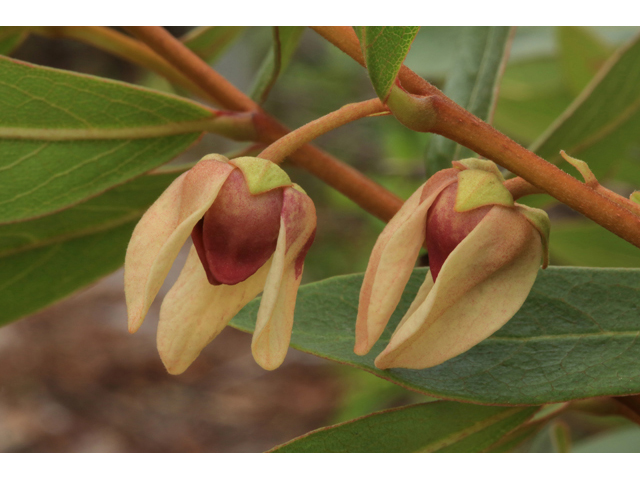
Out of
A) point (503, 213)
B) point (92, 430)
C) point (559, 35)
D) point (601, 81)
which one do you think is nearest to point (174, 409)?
point (92, 430)

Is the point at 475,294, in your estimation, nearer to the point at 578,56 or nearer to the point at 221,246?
the point at 221,246

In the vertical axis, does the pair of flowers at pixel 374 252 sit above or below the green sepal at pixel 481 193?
below

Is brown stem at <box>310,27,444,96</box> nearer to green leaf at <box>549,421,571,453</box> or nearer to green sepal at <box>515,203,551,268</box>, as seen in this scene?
green sepal at <box>515,203,551,268</box>

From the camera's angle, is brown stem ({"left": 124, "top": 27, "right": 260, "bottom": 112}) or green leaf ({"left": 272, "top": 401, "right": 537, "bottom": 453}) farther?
brown stem ({"left": 124, "top": 27, "right": 260, "bottom": 112})

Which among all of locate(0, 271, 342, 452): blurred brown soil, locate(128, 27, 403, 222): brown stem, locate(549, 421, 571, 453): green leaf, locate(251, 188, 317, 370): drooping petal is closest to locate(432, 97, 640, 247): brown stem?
locate(251, 188, 317, 370): drooping petal

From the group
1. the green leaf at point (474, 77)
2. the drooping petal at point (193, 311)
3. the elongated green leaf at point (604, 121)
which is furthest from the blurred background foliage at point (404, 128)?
the drooping petal at point (193, 311)

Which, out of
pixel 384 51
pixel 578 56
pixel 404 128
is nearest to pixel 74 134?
pixel 384 51

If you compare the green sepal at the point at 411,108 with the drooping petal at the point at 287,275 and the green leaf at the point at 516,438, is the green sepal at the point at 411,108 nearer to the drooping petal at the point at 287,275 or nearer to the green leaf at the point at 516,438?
the drooping petal at the point at 287,275

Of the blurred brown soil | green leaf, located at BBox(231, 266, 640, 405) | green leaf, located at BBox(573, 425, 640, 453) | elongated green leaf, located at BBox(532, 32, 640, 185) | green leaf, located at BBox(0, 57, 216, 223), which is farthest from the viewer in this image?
the blurred brown soil
